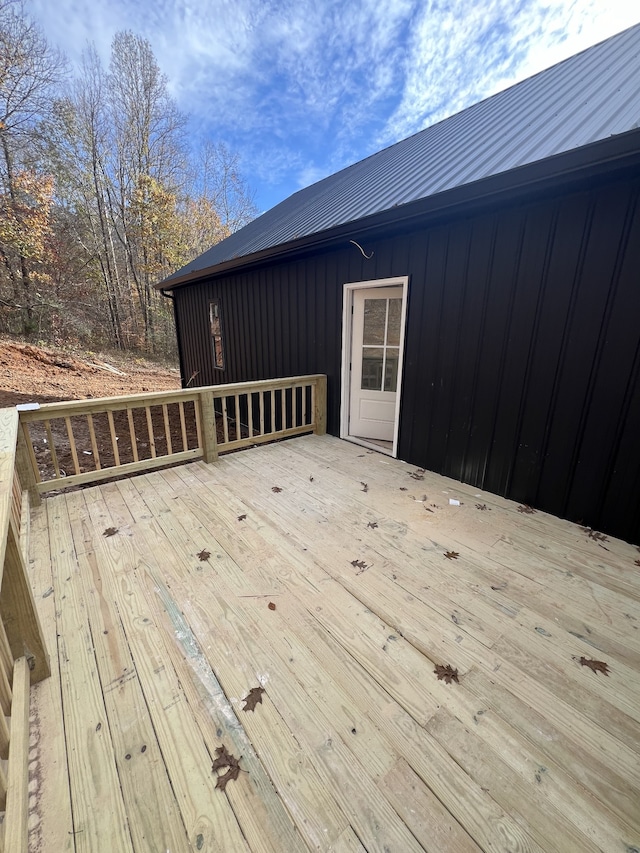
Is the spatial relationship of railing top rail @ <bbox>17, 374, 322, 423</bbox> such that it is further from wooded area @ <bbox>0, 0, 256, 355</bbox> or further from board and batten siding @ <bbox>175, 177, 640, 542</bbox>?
wooded area @ <bbox>0, 0, 256, 355</bbox>

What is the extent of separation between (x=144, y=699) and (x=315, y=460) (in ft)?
8.42

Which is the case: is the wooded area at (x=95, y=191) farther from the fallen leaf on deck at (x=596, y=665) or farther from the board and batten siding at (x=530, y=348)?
the fallen leaf on deck at (x=596, y=665)

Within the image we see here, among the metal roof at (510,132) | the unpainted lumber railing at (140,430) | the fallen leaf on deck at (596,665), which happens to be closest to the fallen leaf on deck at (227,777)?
the fallen leaf on deck at (596,665)

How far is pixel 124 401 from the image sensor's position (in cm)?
300

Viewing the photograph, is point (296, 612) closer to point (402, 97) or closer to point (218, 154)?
point (402, 97)

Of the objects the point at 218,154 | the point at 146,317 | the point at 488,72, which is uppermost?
the point at 218,154

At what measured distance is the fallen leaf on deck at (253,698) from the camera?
1298 millimetres

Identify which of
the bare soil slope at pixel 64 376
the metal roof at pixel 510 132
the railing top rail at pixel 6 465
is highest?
the metal roof at pixel 510 132

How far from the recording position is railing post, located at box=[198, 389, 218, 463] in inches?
137

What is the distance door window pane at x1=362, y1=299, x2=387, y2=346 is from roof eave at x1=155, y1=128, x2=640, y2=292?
76 cm

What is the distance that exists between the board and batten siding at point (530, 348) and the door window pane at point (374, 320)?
30 cm

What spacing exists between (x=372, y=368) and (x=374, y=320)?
534mm

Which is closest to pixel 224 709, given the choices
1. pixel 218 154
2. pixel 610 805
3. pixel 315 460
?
pixel 610 805

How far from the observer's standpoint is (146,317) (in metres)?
13.6
